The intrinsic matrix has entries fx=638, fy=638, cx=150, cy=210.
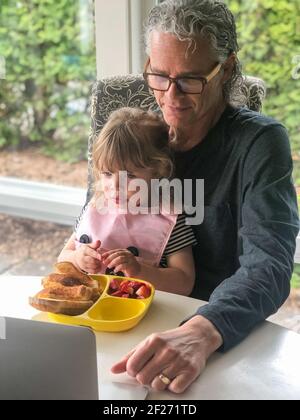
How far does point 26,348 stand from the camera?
2.77 feet

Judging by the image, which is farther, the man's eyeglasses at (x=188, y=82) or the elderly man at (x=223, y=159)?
the man's eyeglasses at (x=188, y=82)

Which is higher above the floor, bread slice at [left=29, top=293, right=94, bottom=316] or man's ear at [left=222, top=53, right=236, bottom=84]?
man's ear at [left=222, top=53, right=236, bottom=84]

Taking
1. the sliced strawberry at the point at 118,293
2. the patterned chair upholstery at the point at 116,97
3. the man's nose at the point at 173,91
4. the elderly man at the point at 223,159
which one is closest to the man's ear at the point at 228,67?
the elderly man at the point at 223,159

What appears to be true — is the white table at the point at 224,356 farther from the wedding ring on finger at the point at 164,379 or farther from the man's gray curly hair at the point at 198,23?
the man's gray curly hair at the point at 198,23

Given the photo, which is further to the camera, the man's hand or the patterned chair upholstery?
the patterned chair upholstery

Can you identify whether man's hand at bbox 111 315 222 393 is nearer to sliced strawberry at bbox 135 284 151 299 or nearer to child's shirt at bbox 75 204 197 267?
sliced strawberry at bbox 135 284 151 299

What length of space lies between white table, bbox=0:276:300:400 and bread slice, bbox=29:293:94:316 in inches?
1.5

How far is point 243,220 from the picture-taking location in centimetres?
150

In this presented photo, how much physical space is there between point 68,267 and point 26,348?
0.50 m

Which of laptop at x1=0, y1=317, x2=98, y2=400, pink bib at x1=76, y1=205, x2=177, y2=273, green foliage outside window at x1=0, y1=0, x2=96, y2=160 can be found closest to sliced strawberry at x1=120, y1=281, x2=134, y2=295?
pink bib at x1=76, y1=205, x2=177, y2=273

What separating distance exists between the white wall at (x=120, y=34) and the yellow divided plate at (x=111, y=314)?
4.04 ft

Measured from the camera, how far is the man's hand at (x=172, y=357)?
41.9 inches

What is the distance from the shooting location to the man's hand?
1065 millimetres
